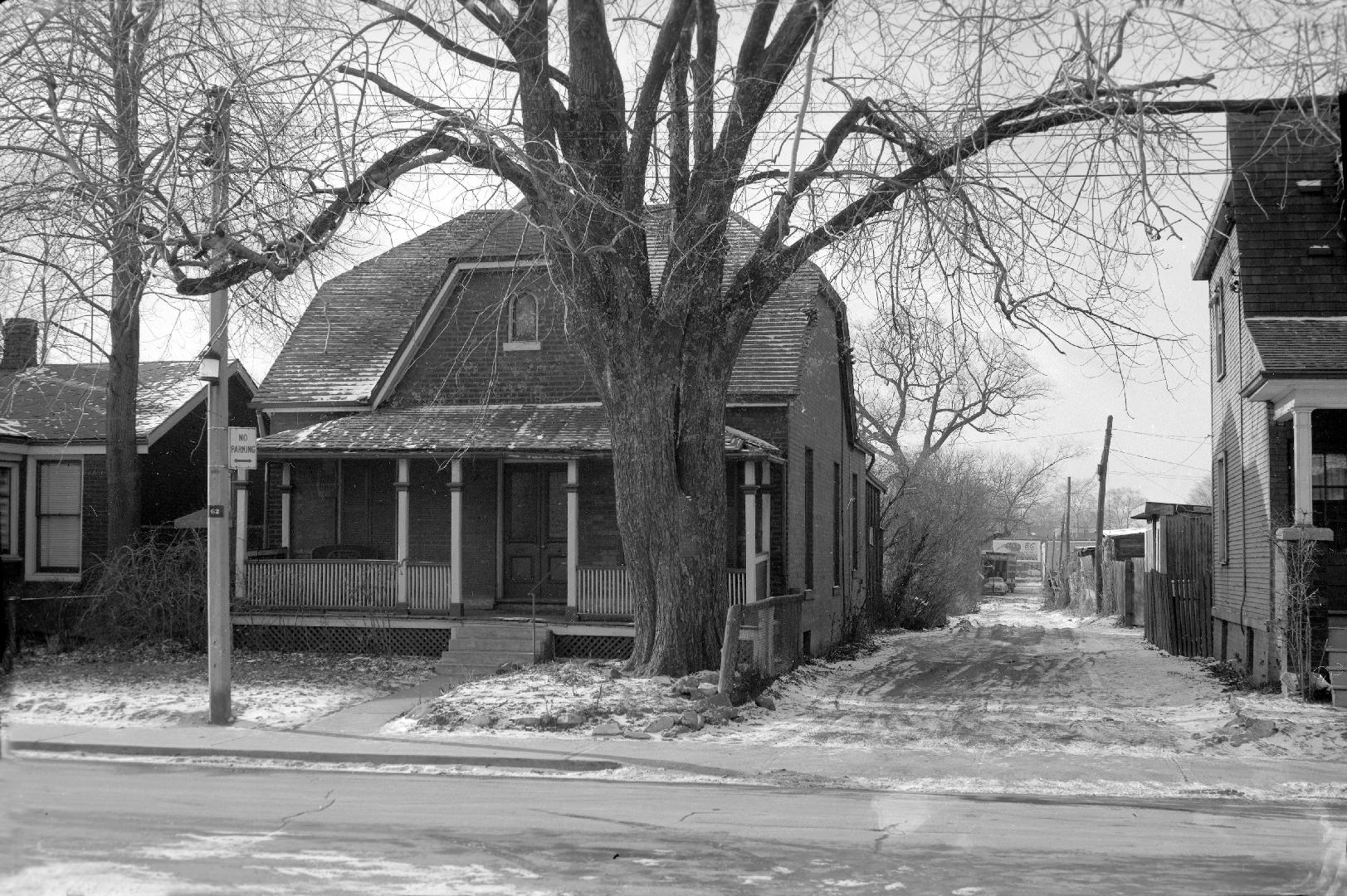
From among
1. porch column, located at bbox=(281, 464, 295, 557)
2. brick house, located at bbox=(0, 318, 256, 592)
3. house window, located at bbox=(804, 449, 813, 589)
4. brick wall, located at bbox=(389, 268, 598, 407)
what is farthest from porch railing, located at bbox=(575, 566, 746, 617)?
brick house, located at bbox=(0, 318, 256, 592)

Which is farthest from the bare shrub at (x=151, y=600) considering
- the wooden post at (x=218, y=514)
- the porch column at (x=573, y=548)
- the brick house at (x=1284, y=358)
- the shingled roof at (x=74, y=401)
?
the brick house at (x=1284, y=358)

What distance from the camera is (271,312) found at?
14828 mm

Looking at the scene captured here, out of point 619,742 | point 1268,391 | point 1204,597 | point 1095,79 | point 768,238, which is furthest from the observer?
point 1204,597

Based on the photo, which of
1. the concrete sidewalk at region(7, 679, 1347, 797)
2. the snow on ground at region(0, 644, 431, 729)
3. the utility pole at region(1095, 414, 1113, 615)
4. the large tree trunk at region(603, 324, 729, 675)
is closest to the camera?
the concrete sidewalk at region(7, 679, 1347, 797)

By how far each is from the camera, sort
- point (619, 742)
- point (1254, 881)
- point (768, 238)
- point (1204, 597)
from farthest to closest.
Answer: point (1204, 597) < point (768, 238) < point (619, 742) < point (1254, 881)

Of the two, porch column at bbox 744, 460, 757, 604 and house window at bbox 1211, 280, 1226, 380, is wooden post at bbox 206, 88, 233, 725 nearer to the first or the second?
porch column at bbox 744, 460, 757, 604

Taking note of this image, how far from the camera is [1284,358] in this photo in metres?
15.2

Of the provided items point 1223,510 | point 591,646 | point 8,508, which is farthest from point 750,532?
point 8,508

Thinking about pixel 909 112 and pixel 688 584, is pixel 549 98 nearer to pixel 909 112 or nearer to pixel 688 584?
pixel 909 112

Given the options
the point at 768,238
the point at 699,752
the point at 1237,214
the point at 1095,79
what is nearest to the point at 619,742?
the point at 699,752

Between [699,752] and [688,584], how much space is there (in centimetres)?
314

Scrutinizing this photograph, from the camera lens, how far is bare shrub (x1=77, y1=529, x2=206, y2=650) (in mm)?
17938

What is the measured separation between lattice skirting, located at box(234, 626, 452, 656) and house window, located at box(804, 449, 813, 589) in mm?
7110

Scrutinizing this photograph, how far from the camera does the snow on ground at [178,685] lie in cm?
1388
